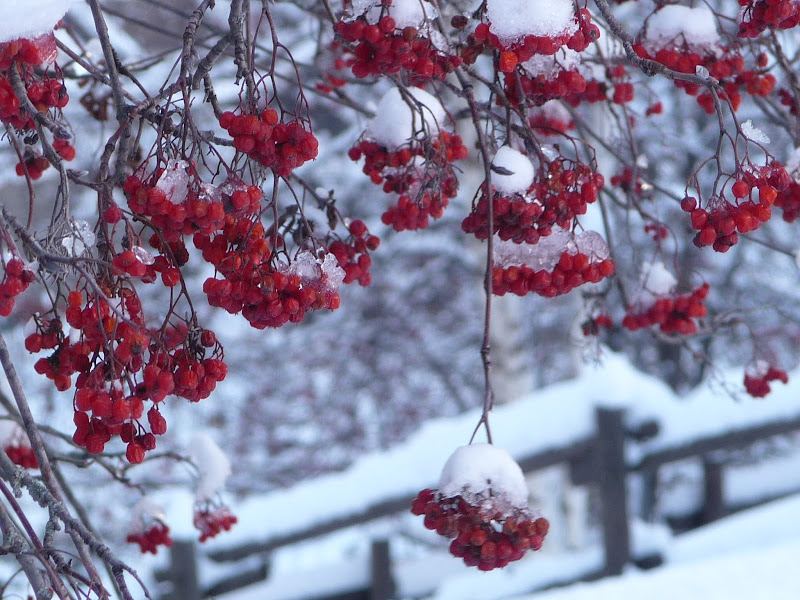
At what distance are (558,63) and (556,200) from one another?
23cm

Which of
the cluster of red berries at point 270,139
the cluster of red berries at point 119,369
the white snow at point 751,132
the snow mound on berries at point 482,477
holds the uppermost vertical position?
the white snow at point 751,132

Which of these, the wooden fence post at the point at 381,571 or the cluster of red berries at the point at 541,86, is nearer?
the cluster of red berries at the point at 541,86

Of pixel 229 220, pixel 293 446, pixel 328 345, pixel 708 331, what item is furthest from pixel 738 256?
pixel 229 220

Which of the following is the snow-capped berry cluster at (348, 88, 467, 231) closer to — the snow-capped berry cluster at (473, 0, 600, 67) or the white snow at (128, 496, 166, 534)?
the snow-capped berry cluster at (473, 0, 600, 67)

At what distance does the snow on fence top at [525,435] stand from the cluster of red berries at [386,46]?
7.40ft

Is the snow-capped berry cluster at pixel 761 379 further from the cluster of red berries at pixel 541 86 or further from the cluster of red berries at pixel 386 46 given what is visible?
the cluster of red berries at pixel 386 46

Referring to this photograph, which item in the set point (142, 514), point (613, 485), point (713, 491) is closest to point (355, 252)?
point (142, 514)

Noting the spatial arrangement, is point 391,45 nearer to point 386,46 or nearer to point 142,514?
point 386,46

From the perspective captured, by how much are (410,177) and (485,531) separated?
0.65 meters

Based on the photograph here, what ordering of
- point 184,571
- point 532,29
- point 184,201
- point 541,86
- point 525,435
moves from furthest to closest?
point 525,435
point 184,571
point 541,86
point 532,29
point 184,201

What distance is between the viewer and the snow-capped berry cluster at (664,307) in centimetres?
184

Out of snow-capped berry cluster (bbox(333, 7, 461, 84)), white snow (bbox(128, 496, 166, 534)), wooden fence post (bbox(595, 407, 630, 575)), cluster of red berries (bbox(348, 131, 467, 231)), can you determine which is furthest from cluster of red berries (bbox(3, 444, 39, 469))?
wooden fence post (bbox(595, 407, 630, 575))

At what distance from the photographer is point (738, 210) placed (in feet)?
3.80

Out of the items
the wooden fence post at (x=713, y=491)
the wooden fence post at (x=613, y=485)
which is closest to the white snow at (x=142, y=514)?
the wooden fence post at (x=613, y=485)
